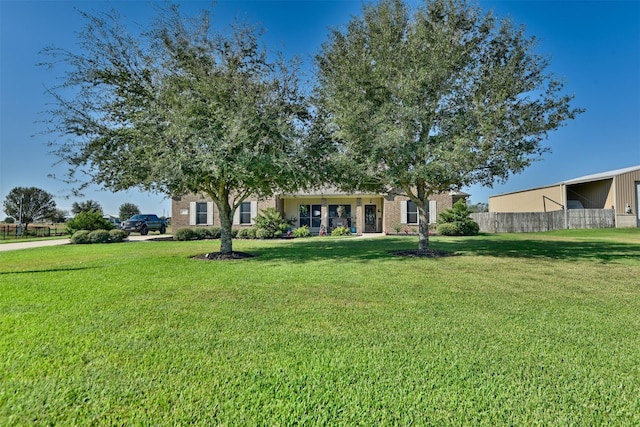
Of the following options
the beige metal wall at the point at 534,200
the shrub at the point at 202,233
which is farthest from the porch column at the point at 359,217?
the beige metal wall at the point at 534,200

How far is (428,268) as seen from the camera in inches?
319

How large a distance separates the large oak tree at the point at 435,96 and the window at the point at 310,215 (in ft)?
39.8

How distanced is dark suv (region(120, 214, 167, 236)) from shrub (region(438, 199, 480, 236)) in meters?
20.7

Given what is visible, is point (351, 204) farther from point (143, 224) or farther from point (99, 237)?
point (143, 224)

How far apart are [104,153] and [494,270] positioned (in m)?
10.8

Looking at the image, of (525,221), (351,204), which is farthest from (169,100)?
(525,221)

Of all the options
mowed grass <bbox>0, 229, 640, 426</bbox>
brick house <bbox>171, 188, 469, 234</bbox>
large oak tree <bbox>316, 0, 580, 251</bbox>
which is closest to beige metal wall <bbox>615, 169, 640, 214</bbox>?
brick house <bbox>171, 188, 469, 234</bbox>

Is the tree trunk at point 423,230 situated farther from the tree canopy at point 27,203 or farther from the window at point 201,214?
the tree canopy at point 27,203

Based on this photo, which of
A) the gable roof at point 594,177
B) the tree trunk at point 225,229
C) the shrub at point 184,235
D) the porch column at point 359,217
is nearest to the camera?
the tree trunk at point 225,229

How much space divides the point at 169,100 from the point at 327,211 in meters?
14.2

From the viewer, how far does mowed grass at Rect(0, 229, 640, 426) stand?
2238 mm

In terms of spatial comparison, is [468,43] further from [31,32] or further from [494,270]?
[31,32]

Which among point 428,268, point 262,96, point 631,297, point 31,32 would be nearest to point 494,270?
Answer: point 428,268

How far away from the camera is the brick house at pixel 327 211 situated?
21.6 meters
